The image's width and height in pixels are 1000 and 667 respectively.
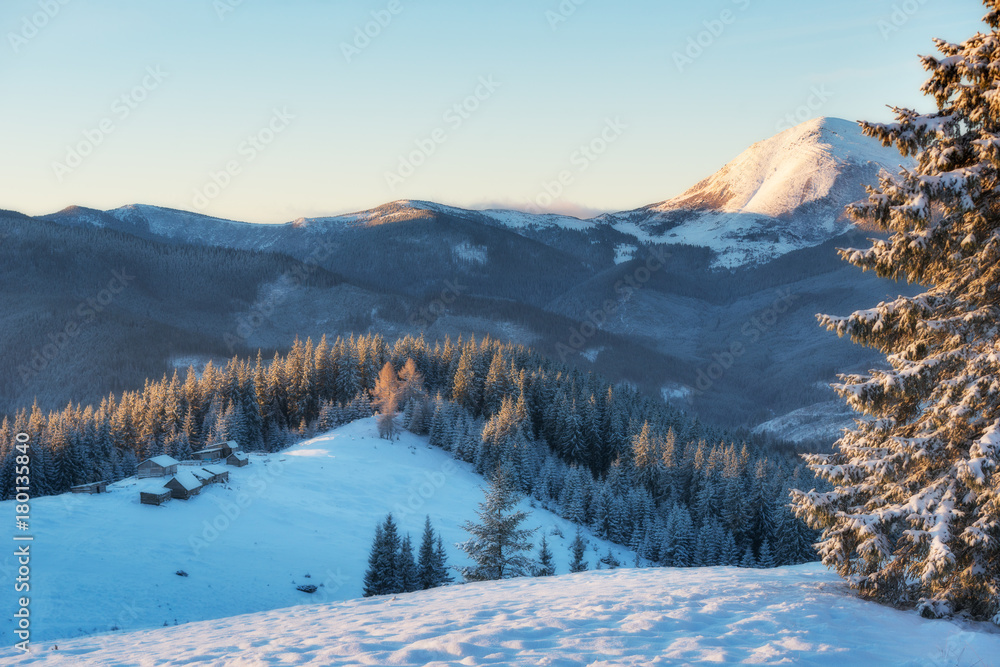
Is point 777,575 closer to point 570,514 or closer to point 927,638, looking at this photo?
point 927,638

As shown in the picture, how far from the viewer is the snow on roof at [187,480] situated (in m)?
56.7

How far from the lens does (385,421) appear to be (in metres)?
85.1

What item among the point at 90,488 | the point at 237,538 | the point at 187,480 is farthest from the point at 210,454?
the point at 237,538

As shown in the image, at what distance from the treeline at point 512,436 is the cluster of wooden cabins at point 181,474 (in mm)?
17328

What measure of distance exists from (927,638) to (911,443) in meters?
3.37

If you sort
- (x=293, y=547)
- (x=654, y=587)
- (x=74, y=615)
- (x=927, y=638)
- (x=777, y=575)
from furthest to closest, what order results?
1. (x=293, y=547)
2. (x=74, y=615)
3. (x=777, y=575)
4. (x=654, y=587)
5. (x=927, y=638)

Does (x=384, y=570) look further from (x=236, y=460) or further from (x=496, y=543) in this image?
(x=236, y=460)

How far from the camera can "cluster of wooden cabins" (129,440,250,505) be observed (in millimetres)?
55125

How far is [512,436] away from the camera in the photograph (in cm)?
8175

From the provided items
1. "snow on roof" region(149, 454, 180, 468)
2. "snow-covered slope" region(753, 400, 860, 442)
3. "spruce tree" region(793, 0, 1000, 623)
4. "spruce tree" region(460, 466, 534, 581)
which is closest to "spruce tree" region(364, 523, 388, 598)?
"spruce tree" region(460, 466, 534, 581)

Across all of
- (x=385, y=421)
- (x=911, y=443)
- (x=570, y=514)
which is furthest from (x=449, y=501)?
(x=911, y=443)

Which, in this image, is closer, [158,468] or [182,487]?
[182,487]

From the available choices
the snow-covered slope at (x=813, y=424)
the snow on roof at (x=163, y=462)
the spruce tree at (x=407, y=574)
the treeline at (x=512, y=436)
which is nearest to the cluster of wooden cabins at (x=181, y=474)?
the snow on roof at (x=163, y=462)

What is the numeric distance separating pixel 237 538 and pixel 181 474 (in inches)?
426
